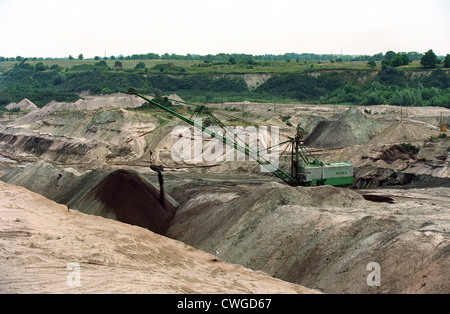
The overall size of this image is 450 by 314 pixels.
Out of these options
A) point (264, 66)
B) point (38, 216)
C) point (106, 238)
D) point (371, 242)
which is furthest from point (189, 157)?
point (264, 66)

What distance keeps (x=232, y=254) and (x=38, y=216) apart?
10632mm

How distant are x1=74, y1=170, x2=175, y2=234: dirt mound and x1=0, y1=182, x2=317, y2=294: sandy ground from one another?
2.11m

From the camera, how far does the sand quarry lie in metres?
17.5

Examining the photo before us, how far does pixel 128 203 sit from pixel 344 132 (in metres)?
31.1

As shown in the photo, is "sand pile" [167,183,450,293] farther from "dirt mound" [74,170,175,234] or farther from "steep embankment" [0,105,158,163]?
"steep embankment" [0,105,158,163]

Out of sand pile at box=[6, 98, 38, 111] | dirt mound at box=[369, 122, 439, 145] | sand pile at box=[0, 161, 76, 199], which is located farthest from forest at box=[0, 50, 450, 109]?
sand pile at box=[0, 161, 76, 199]

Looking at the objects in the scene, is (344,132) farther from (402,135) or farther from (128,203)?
(128,203)

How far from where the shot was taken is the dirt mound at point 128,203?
2974 centimetres

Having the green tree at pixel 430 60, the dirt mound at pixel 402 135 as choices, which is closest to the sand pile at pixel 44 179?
the dirt mound at pixel 402 135

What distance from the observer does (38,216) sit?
27500mm

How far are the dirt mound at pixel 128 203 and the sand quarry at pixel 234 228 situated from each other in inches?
3.1

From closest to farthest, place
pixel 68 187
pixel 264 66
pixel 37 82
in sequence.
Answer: pixel 68 187 → pixel 264 66 → pixel 37 82
